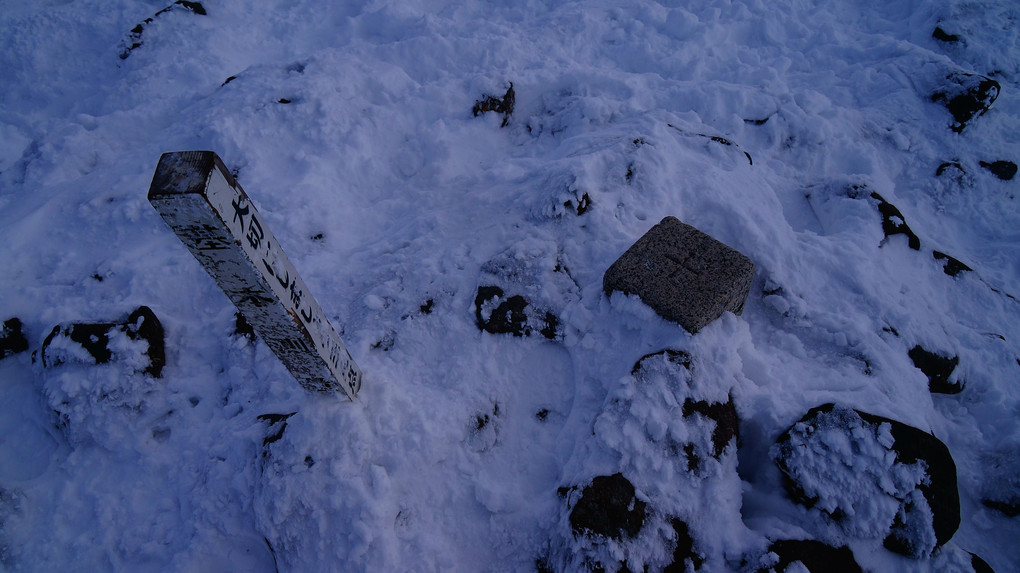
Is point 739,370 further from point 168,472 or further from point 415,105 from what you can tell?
point 415,105

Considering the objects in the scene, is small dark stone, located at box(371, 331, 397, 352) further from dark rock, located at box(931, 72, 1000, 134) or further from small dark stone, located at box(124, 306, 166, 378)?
dark rock, located at box(931, 72, 1000, 134)

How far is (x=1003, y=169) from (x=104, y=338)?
32.6 ft

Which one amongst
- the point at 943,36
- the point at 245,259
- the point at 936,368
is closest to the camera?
the point at 245,259

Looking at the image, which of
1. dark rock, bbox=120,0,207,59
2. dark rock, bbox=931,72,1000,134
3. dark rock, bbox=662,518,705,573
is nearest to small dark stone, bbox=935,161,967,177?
dark rock, bbox=931,72,1000,134

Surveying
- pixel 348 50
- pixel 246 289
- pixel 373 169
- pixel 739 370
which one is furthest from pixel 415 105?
pixel 739 370

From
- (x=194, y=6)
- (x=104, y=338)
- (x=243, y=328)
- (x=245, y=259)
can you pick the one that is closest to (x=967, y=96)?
(x=245, y=259)

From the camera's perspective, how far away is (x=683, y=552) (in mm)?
3025

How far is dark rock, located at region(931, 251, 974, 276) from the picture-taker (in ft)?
16.1

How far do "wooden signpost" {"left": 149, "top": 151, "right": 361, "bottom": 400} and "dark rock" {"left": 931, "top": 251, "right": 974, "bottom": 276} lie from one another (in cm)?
587

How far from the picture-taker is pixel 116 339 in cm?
420

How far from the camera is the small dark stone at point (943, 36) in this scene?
7.22 m

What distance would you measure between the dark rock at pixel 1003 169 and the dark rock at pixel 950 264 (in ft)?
6.50

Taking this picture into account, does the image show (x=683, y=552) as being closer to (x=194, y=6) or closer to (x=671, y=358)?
(x=671, y=358)

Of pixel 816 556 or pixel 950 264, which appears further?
pixel 950 264
